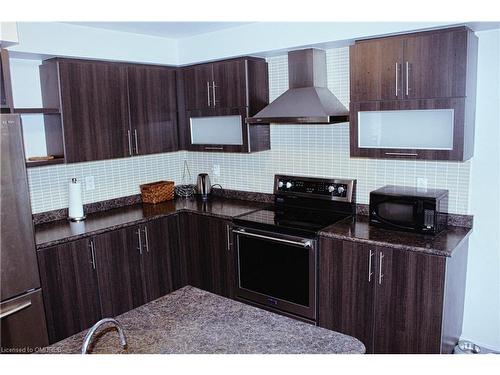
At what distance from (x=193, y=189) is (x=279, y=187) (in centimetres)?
104

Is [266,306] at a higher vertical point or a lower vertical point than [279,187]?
lower

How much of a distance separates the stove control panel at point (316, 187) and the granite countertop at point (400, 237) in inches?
13.0

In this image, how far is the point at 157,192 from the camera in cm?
400

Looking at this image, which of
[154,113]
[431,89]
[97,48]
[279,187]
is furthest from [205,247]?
[431,89]

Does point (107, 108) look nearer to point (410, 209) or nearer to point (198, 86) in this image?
point (198, 86)

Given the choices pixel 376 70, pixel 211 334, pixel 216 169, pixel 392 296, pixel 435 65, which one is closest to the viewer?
pixel 211 334

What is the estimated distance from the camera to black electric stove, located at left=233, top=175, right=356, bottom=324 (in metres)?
3.00

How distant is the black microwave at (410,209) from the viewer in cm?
266

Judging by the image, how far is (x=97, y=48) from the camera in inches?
132

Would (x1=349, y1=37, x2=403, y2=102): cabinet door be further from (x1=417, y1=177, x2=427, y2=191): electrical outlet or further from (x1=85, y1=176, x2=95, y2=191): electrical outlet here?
(x1=85, y1=176, x2=95, y2=191): electrical outlet

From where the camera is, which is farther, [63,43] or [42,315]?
[63,43]

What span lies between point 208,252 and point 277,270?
28.5 inches

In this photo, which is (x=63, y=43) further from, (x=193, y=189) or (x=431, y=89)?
(x=431, y=89)

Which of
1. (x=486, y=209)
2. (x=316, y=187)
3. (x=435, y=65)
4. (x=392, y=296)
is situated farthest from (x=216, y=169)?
(x=486, y=209)
